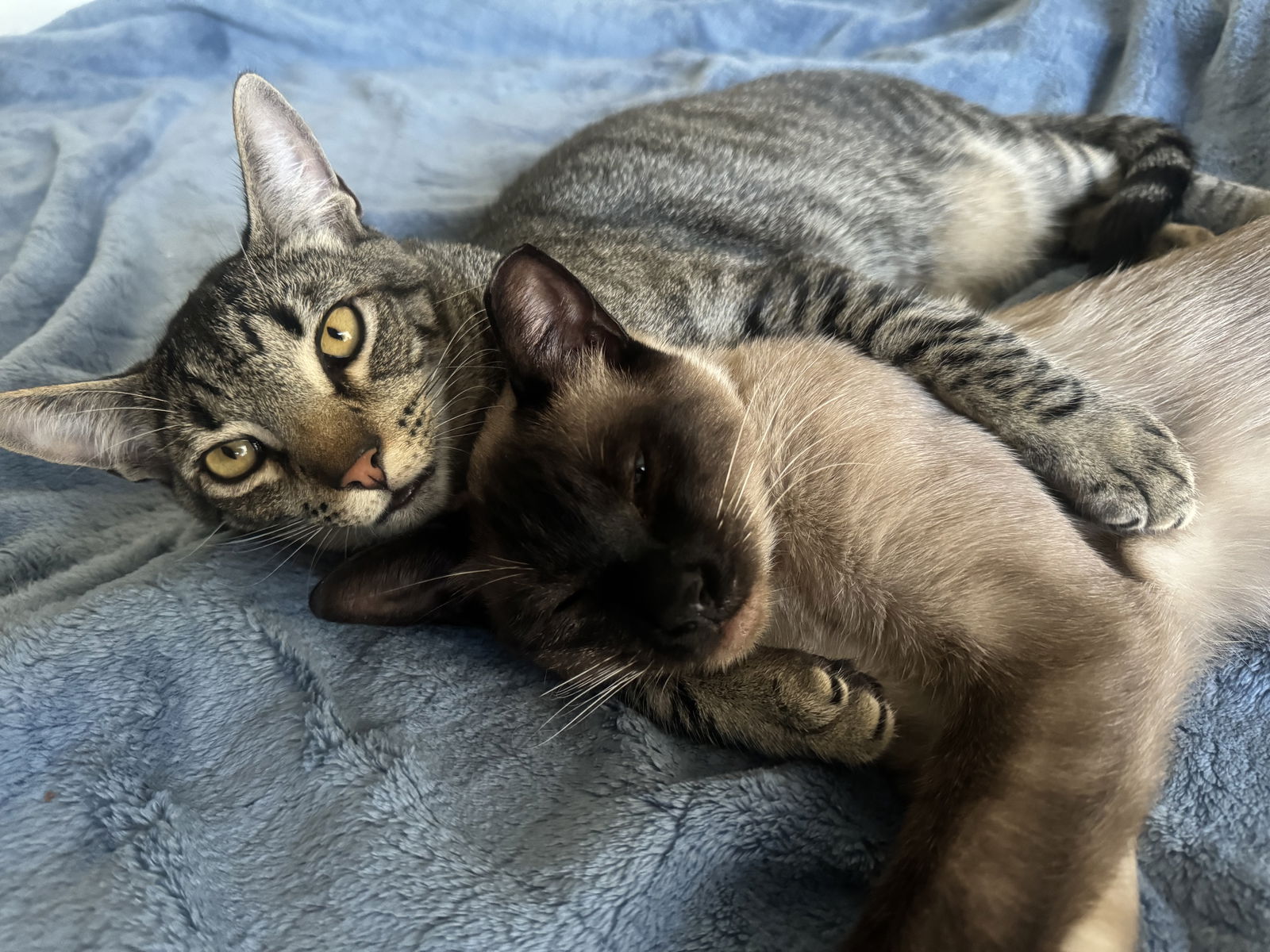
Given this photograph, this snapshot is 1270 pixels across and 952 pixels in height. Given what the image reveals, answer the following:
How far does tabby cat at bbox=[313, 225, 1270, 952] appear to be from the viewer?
0.86m

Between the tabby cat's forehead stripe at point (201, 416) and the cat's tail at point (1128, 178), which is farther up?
the cat's tail at point (1128, 178)

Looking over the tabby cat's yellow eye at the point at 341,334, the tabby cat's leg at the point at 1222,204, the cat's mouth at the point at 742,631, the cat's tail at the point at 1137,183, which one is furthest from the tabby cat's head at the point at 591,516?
the tabby cat's leg at the point at 1222,204

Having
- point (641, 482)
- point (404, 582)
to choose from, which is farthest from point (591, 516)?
point (404, 582)

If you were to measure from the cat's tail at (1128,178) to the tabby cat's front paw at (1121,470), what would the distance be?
2.35ft

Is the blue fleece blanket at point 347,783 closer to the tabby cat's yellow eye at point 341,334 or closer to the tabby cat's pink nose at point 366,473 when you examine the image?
the tabby cat's pink nose at point 366,473

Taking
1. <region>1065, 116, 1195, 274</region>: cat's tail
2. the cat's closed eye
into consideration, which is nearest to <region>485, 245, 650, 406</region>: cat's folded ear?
the cat's closed eye

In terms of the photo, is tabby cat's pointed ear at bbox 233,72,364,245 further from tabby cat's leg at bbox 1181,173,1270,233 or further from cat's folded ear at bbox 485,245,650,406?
tabby cat's leg at bbox 1181,173,1270,233

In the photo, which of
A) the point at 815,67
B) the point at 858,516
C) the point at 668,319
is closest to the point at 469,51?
the point at 815,67

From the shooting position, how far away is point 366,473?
130 cm

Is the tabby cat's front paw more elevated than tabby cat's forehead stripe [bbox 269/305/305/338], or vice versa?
tabby cat's forehead stripe [bbox 269/305/305/338]

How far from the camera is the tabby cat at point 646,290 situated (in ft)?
4.36

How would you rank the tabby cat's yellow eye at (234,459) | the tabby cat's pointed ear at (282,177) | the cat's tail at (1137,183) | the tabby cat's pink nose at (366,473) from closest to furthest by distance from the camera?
the tabby cat's pink nose at (366,473), the tabby cat's yellow eye at (234,459), the tabby cat's pointed ear at (282,177), the cat's tail at (1137,183)

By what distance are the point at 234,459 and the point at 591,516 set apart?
72cm

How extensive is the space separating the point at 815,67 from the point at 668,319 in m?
1.75
